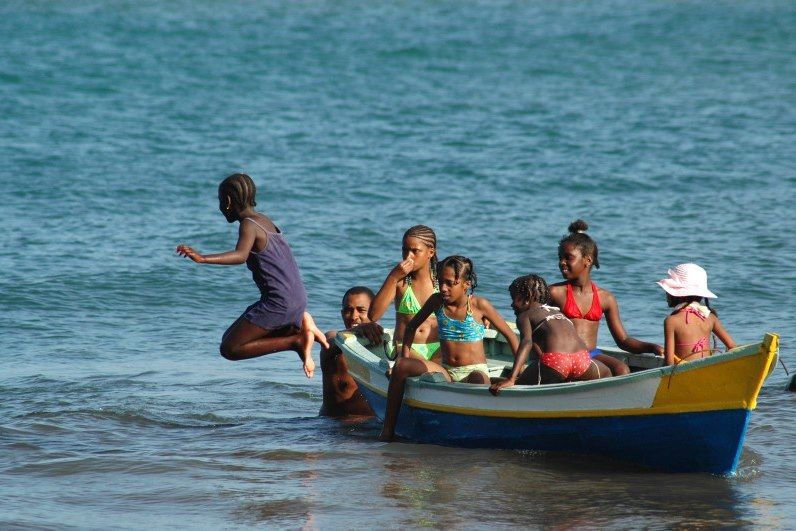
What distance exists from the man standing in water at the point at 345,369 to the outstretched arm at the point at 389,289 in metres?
0.30

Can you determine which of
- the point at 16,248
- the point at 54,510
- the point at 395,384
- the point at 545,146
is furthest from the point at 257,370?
the point at 545,146

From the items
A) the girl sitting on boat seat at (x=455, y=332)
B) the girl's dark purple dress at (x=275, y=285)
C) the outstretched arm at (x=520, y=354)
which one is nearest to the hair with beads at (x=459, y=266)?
the girl sitting on boat seat at (x=455, y=332)

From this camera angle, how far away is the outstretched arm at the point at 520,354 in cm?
765

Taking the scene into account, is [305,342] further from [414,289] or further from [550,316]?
[550,316]

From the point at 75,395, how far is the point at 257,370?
67.4 inches

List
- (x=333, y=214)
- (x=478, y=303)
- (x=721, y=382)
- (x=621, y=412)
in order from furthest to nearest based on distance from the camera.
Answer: (x=333, y=214)
(x=478, y=303)
(x=621, y=412)
(x=721, y=382)

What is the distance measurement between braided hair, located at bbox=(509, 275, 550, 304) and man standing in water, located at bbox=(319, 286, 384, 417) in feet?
4.92

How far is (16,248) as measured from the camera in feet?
51.5

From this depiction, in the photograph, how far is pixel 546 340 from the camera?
7773 millimetres

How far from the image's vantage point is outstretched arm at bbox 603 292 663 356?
28.1 feet

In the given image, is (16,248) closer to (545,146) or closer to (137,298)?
(137,298)

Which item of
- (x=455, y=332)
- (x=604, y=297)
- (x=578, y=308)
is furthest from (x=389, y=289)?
(x=604, y=297)

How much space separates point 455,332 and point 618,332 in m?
1.16

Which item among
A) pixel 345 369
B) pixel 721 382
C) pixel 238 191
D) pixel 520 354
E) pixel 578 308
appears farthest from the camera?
pixel 345 369
